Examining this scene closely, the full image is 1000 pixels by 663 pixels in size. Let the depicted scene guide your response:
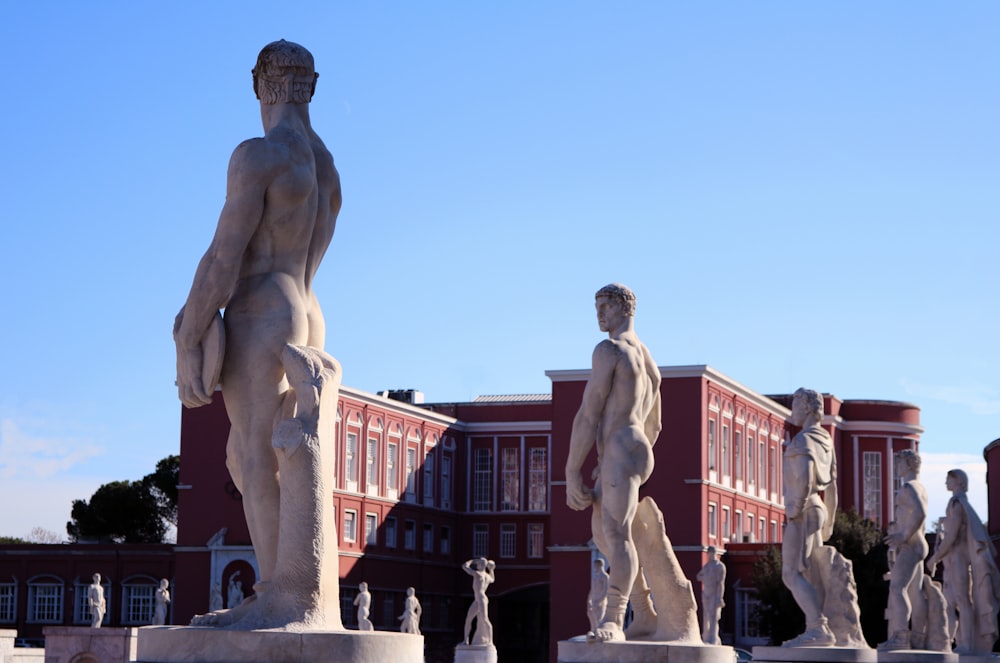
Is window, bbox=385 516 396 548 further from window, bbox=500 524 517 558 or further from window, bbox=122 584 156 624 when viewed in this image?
window, bbox=122 584 156 624

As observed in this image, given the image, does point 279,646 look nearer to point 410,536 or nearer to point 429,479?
point 410,536

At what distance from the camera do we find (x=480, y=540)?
72.2 meters

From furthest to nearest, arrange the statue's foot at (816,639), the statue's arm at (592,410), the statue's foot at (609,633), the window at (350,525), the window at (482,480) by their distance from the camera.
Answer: the window at (482,480) < the window at (350,525) < the statue's foot at (816,639) < the statue's arm at (592,410) < the statue's foot at (609,633)

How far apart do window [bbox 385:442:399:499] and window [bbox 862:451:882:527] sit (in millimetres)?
21799

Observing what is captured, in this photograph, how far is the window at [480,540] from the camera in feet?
236

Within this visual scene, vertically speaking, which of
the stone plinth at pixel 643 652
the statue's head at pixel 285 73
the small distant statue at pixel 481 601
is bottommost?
the small distant statue at pixel 481 601

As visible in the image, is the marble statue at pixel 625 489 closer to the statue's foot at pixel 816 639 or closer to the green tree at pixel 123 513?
the statue's foot at pixel 816 639

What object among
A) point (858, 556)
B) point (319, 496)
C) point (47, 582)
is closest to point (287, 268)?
point (319, 496)

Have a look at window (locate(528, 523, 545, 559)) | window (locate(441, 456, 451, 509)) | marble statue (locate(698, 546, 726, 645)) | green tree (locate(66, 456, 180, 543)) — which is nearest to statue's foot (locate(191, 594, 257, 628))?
marble statue (locate(698, 546, 726, 645))

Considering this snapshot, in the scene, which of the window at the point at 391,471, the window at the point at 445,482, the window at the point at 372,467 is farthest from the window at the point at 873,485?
the window at the point at 372,467

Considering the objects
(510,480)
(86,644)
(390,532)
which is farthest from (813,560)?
(510,480)

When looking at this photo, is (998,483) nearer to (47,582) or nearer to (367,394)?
(367,394)

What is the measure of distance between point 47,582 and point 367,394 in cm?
1541

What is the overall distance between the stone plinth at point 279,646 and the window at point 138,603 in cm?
5848
